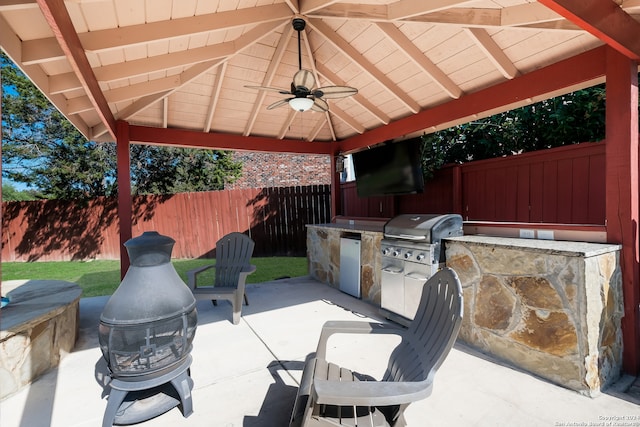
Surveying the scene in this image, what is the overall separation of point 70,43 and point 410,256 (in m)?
3.54

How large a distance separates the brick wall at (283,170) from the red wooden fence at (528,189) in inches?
344

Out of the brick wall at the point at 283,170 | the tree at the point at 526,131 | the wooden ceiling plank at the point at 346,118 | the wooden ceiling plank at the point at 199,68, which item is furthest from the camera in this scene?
the brick wall at the point at 283,170

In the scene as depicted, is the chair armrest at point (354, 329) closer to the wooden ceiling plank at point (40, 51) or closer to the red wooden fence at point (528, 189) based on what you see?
the wooden ceiling plank at point (40, 51)

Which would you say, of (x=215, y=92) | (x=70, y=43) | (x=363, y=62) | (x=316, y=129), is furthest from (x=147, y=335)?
(x=316, y=129)

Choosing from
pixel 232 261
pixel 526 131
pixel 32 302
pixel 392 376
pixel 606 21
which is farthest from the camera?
pixel 526 131

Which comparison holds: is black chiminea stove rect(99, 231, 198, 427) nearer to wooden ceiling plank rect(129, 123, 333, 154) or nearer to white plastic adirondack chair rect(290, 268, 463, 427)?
white plastic adirondack chair rect(290, 268, 463, 427)

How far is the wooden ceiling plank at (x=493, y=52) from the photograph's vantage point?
9.78 ft

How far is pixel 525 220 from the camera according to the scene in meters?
4.62

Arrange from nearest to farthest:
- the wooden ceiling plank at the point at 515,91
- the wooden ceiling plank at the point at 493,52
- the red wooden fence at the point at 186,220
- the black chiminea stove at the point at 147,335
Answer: the black chiminea stove at the point at 147,335 → the wooden ceiling plank at the point at 515,91 → the wooden ceiling plank at the point at 493,52 → the red wooden fence at the point at 186,220

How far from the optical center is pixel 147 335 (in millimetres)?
2043

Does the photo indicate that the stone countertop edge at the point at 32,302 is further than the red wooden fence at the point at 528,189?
No

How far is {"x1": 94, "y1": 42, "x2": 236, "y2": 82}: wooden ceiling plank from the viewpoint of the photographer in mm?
3189

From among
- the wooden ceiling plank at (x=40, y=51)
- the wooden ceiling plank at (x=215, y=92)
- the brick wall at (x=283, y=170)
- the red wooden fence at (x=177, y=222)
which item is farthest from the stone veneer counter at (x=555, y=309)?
the brick wall at (x=283, y=170)

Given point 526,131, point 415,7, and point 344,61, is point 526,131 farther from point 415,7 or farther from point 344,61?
point 415,7
